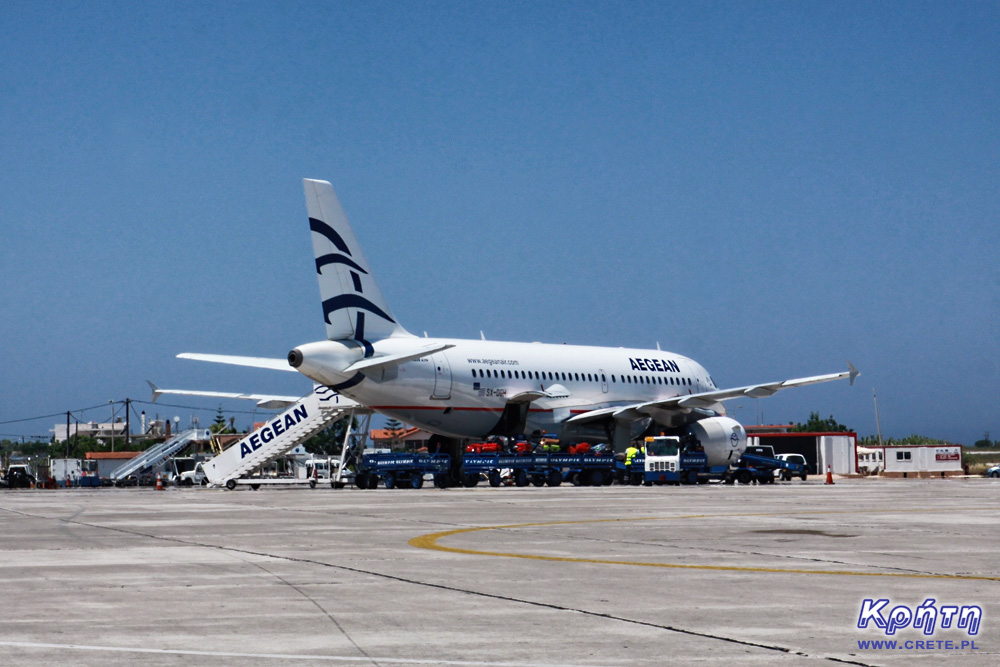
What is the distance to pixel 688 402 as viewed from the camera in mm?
51062

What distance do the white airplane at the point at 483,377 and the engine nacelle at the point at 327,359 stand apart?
0.04 m

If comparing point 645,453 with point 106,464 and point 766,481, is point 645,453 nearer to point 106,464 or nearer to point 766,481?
point 766,481

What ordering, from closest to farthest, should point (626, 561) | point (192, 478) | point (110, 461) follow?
point (626, 561), point (192, 478), point (110, 461)

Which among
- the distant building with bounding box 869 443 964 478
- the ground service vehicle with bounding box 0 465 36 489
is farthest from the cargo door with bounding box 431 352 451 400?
the distant building with bounding box 869 443 964 478

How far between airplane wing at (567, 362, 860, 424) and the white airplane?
0.19 ft

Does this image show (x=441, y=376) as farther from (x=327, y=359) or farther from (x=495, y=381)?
(x=327, y=359)

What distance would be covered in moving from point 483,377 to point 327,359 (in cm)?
783

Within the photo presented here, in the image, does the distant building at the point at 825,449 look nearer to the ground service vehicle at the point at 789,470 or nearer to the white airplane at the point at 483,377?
the ground service vehicle at the point at 789,470

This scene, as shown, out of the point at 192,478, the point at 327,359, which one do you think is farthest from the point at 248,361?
the point at 192,478

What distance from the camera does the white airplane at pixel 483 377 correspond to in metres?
42.4

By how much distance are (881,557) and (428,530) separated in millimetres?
8067

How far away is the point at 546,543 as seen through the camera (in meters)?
17.8

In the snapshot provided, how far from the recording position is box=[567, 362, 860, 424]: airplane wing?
49.2 metres

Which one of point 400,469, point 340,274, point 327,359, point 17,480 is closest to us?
point 327,359
